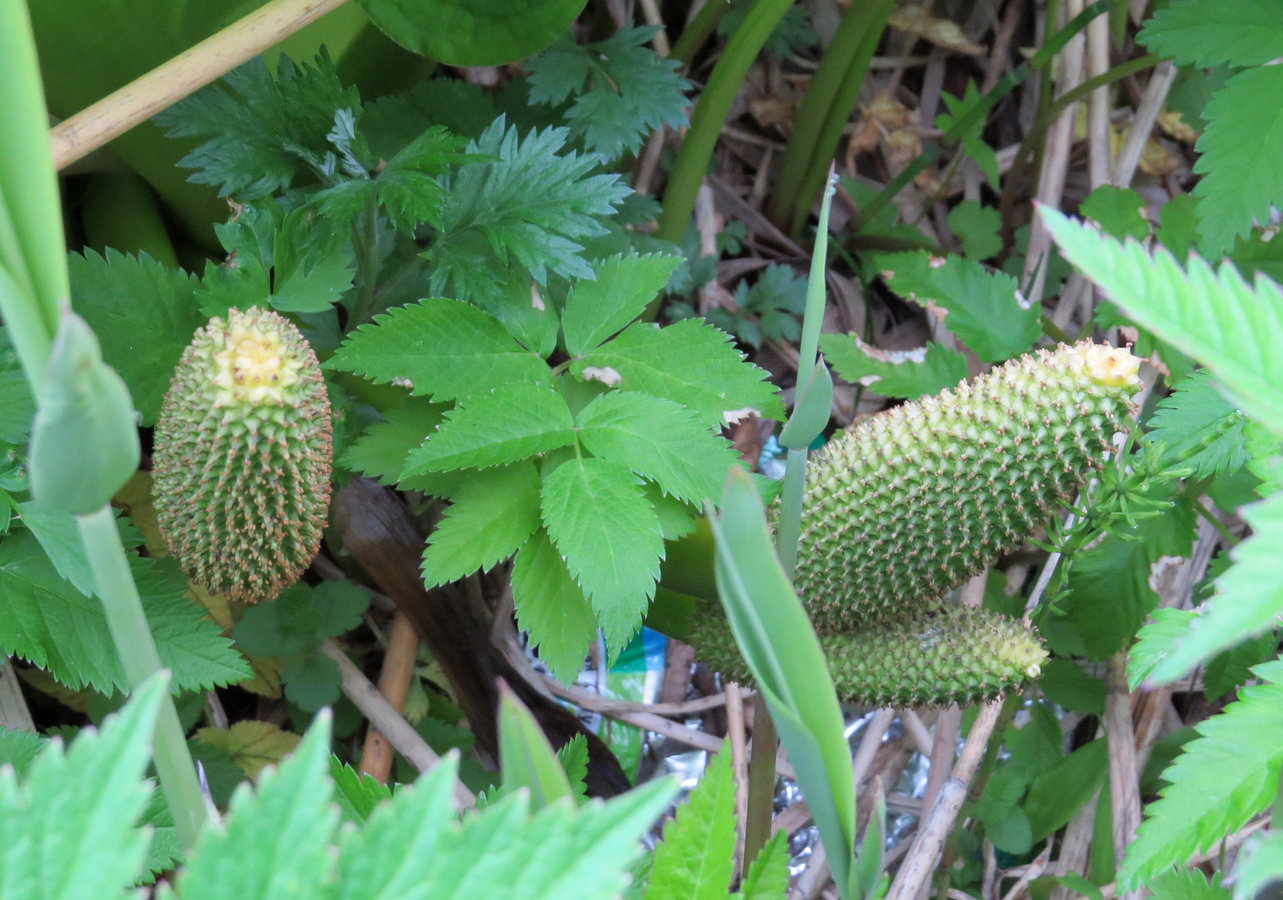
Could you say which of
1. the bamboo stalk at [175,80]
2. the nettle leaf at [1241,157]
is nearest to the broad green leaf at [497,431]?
the bamboo stalk at [175,80]

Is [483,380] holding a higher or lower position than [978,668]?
higher

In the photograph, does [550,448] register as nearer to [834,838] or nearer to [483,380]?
[483,380]

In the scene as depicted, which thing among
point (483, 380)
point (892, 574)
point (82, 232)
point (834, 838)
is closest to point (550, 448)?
point (483, 380)

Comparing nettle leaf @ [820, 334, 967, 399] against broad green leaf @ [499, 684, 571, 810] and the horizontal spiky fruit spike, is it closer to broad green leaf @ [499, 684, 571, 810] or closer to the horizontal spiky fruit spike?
the horizontal spiky fruit spike

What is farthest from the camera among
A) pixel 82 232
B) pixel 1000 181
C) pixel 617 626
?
pixel 1000 181

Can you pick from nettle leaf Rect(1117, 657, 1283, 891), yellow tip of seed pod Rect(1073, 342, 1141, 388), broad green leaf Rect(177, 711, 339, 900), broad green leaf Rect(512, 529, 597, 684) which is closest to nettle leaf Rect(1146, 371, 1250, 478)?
yellow tip of seed pod Rect(1073, 342, 1141, 388)

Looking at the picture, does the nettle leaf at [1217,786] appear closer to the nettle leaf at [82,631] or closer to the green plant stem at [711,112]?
the nettle leaf at [82,631]

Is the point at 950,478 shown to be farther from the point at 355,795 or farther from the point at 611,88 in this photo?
the point at 611,88
